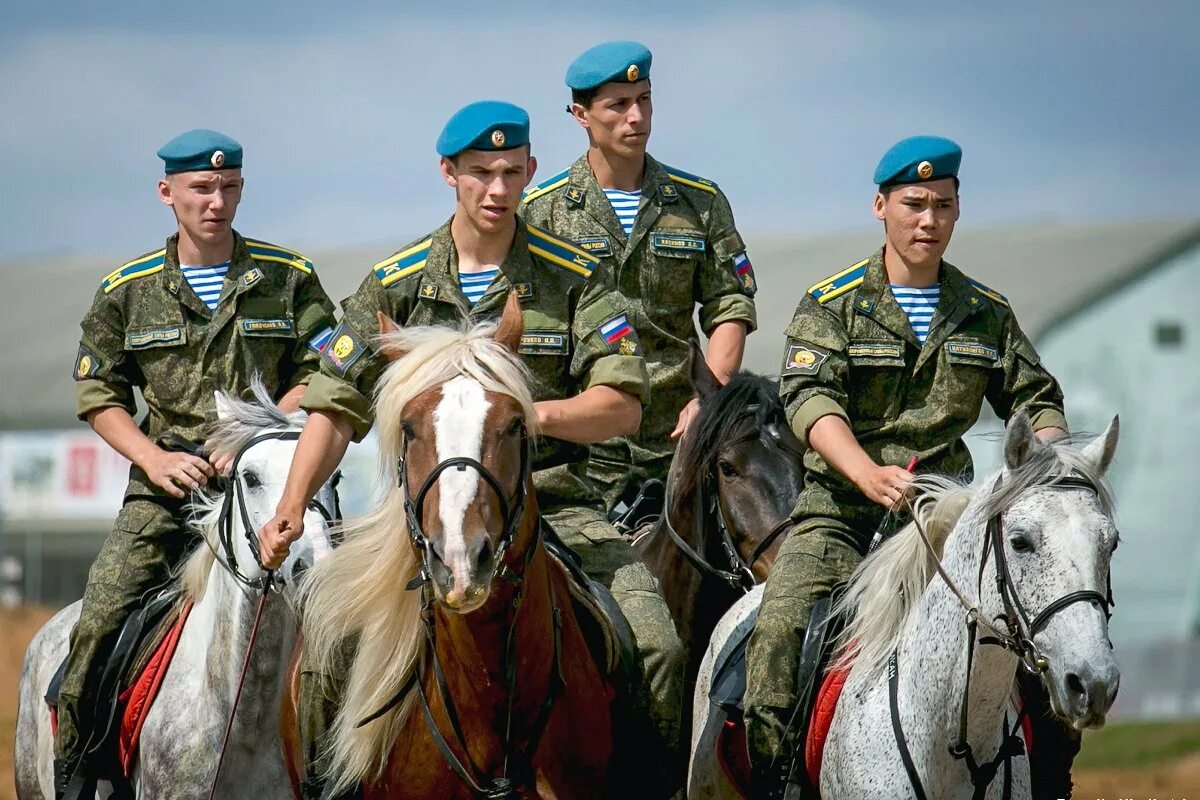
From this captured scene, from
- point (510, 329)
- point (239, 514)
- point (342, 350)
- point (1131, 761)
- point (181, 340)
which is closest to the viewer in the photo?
point (510, 329)

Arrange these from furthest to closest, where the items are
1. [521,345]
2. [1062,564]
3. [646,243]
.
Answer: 1. [646,243]
2. [521,345]
3. [1062,564]

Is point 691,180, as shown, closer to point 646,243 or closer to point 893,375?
point 646,243

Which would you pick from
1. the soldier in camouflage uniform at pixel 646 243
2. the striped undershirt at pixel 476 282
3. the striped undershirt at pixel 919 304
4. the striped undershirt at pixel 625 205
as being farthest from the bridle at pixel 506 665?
the striped undershirt at pixel 625 205

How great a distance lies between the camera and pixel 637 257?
821 centimetres

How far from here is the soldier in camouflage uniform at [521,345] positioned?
575cm

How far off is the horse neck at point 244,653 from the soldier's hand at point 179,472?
0.46 metres

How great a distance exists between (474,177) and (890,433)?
1.81 meters

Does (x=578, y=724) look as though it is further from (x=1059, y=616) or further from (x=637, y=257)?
(x=637, y=257)

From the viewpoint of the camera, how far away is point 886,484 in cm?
580

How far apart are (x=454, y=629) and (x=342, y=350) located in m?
1.16

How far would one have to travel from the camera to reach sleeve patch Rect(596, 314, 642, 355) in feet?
19.4

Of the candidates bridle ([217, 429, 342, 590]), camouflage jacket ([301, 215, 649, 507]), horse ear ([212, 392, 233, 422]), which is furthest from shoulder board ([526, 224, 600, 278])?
horse ear ([212, 392, 233, 422])

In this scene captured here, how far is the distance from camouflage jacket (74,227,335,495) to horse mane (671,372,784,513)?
5.65ft

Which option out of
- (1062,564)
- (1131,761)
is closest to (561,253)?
(1062,564)
